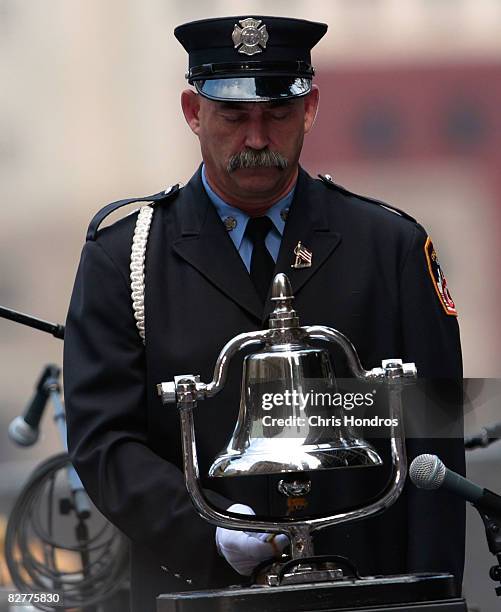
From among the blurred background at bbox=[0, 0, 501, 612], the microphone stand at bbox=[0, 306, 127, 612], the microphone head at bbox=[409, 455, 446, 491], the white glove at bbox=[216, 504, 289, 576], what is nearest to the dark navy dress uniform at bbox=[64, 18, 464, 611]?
the white glove at bbox=[216, 504, 289, 576]

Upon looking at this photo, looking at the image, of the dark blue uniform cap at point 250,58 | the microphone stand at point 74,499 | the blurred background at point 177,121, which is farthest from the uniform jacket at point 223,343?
the microphone stand at point 74,499

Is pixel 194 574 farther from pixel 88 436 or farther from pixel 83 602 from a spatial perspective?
pixel 83 602

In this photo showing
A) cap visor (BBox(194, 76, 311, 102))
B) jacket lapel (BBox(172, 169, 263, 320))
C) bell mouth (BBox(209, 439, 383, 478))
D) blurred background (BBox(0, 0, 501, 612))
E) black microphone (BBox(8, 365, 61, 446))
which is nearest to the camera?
bell mouth (BBox(209, 439, 383, 478))

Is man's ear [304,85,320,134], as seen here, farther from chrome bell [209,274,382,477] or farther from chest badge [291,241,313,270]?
chrome bell [209,274,382,477]

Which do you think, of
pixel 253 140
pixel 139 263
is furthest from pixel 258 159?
pixel 139 263

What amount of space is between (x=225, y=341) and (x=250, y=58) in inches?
15.5

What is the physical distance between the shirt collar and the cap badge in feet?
0.78

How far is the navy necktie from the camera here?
8.61 feet

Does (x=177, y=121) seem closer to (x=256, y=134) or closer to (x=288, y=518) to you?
(x=256, y=134)

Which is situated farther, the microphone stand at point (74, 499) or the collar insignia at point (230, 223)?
the microphone stand at point (74, 499)

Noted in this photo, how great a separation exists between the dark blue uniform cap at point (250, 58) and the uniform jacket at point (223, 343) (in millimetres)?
203

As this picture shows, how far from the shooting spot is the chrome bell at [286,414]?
81.8 inches

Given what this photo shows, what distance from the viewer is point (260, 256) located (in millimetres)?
2646

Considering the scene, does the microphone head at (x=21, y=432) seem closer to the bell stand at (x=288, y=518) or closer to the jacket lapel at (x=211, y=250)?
the jacket lapel at (x=211, y=250)
